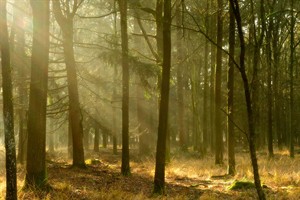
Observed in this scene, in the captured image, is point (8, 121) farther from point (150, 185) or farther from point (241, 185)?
point (241, 185)

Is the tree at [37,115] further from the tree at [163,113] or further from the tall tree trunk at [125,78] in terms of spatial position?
the tall tree trunk at [125,78]


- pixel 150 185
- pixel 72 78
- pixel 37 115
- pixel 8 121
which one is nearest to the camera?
pixel 8 121

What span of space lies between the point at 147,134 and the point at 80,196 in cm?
1214

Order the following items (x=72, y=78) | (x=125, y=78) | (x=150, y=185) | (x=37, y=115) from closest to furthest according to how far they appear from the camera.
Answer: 1. (x=37, y=115)
2. (x=150, y=185)
3. (x=125, y=78)
4. (x=72, y=78)

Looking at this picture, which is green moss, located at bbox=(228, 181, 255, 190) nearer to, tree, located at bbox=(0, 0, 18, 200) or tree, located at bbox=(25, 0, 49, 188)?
tree, located at bbox=(25, 0, 49, 188)

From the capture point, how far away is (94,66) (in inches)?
873

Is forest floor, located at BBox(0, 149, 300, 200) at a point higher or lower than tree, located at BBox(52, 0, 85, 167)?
lower

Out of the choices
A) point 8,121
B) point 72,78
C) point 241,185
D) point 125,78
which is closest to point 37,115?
point 8,121

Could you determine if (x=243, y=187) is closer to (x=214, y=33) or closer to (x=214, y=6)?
(x=214, y=6)

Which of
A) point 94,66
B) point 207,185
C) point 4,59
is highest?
point 94,66

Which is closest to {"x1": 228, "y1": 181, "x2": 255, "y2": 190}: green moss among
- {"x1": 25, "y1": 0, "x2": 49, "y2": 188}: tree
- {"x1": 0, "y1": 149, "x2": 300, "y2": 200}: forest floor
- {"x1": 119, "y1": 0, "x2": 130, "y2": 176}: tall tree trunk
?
{"x1": 0, "y1": 149, "x2": 300, "y2": 200}: forest floor

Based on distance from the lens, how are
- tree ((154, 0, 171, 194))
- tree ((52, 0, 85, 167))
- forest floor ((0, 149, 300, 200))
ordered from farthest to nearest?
tree ((52, 0, 85, 167)) → tree ((154, 0, 171, 194)) → forest floor ((0, 149, 300, 200))

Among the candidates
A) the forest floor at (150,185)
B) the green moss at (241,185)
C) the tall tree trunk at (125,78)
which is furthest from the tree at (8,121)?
the green moss at (241,185)

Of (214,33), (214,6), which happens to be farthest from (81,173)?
(214,33)
